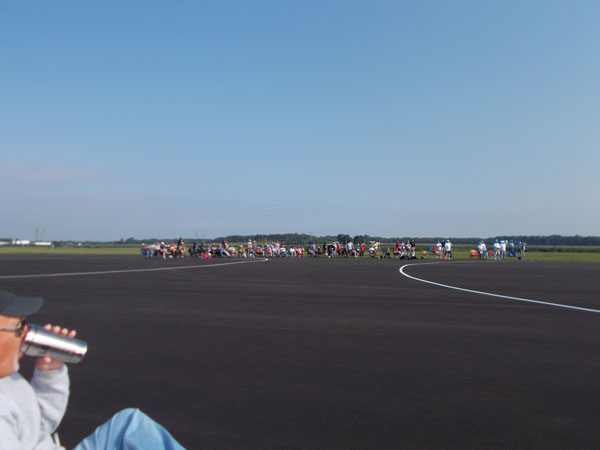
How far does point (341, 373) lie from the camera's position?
470cm

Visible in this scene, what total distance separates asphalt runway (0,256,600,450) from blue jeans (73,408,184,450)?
41.8 inches


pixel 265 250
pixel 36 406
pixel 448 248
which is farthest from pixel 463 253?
pixel 36 406

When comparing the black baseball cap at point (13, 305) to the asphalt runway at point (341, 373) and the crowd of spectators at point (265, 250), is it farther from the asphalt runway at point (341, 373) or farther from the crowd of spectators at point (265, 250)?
the crowd of spectators at point (265, 250)

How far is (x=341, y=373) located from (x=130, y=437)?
9.56 ft

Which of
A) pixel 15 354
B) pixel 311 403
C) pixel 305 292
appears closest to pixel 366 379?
pixel 311 403

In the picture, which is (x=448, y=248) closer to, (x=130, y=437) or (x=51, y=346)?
(x=130, y=437)

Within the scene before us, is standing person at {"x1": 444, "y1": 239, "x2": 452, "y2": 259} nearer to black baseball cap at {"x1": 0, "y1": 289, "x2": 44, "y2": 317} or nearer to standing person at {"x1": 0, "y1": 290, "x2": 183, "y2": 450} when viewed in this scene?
standing person at {"x1": 0, "y1": 290, "x2": 183, "y2": 450}

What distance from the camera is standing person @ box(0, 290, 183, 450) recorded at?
5.74 ft

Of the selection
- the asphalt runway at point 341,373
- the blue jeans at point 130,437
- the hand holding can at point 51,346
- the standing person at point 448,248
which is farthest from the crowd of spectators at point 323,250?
the hand holding can at point 51,346

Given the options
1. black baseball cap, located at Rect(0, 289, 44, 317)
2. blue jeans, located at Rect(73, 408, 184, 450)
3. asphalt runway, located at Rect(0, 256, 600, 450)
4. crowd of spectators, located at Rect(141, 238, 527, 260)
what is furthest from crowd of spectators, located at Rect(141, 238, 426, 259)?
black baseball cap, located at Rect(0, 289, 44, 317)

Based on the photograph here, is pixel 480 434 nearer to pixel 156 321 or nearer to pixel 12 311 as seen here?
pixel 12 311

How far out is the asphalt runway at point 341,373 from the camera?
11.0 feet

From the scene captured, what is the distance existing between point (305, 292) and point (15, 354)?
9.86 m

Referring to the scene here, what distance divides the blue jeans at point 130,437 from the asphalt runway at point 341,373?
1.06 m
